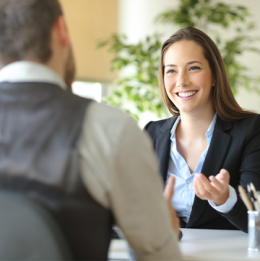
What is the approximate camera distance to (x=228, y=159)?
1920 mm

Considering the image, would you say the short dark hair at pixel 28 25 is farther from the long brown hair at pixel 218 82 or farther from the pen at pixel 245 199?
the long brown hair at pixel 218 82

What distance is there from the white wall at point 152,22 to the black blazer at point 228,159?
7.34ft

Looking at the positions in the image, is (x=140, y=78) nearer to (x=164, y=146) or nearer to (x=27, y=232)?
(x=164, y=146)

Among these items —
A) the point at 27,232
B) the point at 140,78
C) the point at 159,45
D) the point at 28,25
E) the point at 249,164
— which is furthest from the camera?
the point at 140,78

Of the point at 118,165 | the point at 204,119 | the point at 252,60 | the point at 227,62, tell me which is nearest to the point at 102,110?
the point at 118,165

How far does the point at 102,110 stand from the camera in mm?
897

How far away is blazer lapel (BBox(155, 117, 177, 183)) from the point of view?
6.75 ft

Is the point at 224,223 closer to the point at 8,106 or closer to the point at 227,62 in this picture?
the point at 8,106

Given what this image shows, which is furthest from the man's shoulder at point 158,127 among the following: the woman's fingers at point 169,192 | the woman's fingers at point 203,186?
the woman's fingers at point 169,192

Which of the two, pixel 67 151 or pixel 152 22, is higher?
pixel 152 22

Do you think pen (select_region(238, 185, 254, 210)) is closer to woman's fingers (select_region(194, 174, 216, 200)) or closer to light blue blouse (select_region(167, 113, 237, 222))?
woman's fingers (select_region(194, 174, 216, 200))

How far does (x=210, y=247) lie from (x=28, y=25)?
95 cm

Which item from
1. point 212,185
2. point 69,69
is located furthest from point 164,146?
point 69,69

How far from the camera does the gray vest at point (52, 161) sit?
822 mm
